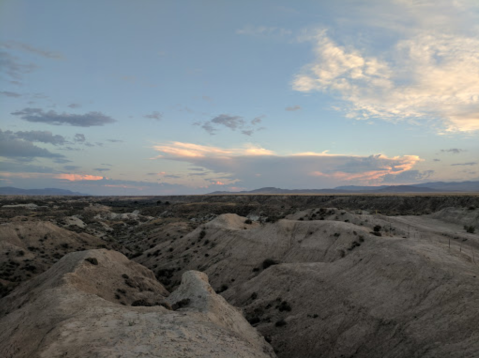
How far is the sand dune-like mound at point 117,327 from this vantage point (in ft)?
50.7

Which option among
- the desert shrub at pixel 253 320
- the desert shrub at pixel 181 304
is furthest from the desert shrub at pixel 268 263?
the desert shrub at pixel 181 304

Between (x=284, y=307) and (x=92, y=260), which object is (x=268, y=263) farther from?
(x=92, y=260)

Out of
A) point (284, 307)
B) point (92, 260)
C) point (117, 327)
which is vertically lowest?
point (284, 307)

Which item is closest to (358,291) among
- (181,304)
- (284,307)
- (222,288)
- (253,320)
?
(284,307)

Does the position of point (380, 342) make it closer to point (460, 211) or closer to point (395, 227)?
point (395, 227)

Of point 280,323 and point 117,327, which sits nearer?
point 117,327

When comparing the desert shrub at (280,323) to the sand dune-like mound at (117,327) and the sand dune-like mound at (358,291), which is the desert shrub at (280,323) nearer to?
the sand dune-like mound at (358,291)

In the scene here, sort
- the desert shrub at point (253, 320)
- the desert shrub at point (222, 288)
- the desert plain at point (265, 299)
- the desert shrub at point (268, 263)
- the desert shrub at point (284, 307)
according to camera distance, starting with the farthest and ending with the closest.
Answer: the desert shrub at point (268, 263) → the desert shrub at point (222, 288) → the desert shrub at point (284, 307) → the desert shrub at point (253, 320) → the desert plain at point (265, 299)

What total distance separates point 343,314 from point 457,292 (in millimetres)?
8548

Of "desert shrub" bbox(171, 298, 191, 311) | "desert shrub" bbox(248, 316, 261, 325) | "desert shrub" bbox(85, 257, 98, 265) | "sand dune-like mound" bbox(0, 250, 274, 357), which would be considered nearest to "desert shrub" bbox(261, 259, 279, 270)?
"desert shrub" bbox(248, 316, 261, 325)

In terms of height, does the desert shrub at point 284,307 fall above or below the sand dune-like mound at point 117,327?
below

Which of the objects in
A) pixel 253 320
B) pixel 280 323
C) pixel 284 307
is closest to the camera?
pixel 280 323

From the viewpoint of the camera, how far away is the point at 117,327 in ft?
59.7

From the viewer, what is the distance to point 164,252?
66.0m
